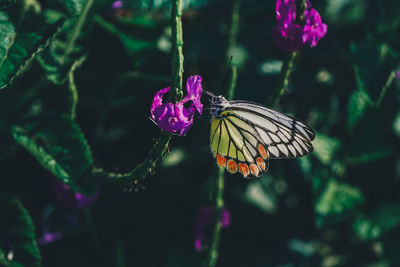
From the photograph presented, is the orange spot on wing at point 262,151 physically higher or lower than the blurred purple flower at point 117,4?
lower

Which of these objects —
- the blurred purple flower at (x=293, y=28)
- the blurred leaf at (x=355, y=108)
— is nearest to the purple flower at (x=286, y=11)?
the blurred purple flower at (x=293, y=28)

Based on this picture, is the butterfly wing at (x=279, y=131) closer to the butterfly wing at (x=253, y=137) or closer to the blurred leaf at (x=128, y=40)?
the butterfly wing at (x=253, y=137)

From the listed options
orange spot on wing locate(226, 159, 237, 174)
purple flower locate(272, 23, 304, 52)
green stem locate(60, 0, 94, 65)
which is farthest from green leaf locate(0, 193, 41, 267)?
purple flower locate(272, 23, 304, 52)

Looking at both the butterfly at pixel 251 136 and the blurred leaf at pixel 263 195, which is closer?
the butterfly at pixel 251 136

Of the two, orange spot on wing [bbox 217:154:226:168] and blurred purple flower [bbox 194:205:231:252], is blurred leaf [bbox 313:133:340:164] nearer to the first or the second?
blurred purple flower [bbox 194:205:231:252]

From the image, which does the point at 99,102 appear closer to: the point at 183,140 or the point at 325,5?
the point at 183,140

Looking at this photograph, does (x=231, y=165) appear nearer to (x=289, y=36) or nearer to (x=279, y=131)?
(x=279, y=131)

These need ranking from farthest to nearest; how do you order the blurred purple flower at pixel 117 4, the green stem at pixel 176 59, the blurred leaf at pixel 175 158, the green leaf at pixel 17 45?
the blurred leaf at pixel 175 158 → the blurred purple flower at pixel 117 4 → the green leaf at pixel 17 45 → the green stem at pixel 176 59
